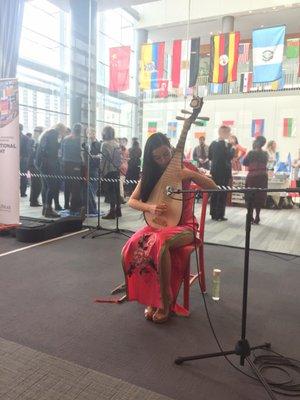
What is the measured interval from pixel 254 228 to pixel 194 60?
2994 millimetres

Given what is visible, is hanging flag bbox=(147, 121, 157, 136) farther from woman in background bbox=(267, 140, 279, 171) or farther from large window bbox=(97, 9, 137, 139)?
woman in background bbox=(267, 140, 279, 171)

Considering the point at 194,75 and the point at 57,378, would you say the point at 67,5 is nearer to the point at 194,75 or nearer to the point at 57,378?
the point at 194,75

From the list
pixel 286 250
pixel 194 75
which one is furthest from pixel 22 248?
pixel 194 75

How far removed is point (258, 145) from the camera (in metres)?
5.05

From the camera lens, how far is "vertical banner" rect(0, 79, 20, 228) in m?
3.93

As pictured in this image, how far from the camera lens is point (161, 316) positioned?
2.10 m

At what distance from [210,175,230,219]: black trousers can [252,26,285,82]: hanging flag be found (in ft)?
5.85

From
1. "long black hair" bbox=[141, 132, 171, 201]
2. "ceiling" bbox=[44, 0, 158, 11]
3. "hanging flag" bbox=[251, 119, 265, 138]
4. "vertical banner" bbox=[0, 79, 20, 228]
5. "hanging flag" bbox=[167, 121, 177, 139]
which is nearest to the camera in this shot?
"long black hair" bbox=[141, 132, 171, 201]

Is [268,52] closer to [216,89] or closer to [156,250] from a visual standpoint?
[216,89]

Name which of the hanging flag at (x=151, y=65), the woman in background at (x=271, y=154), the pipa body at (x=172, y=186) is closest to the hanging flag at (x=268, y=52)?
the woman in background at (x=271, y=154)

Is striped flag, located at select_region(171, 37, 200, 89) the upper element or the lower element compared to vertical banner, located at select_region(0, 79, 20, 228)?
upper

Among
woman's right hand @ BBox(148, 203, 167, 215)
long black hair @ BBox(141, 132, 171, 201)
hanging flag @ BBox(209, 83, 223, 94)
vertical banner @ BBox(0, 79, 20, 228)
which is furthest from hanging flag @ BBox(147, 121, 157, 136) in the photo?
woman's right hand @ BBox(148, 203, 167, 215)

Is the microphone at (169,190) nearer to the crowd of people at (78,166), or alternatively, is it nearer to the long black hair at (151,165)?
the long black hair at (151,165)

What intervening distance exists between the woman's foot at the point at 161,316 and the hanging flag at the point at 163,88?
4.99 metres
